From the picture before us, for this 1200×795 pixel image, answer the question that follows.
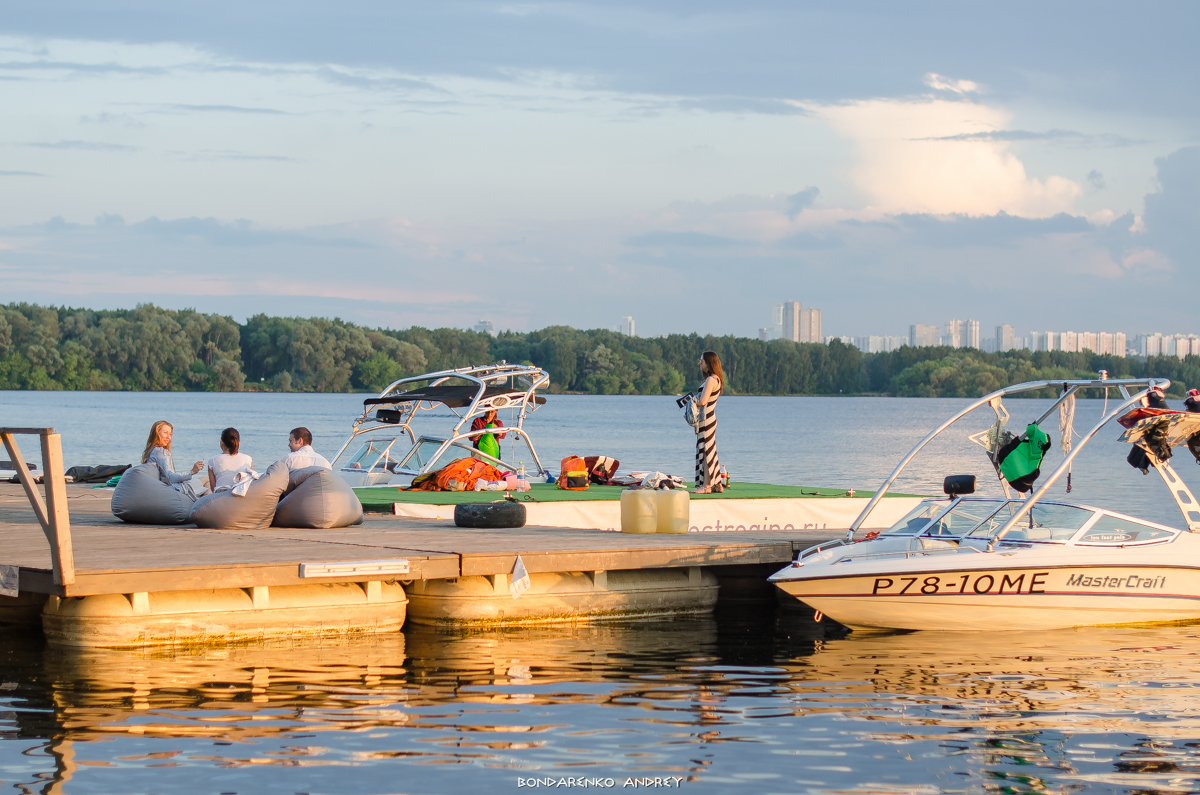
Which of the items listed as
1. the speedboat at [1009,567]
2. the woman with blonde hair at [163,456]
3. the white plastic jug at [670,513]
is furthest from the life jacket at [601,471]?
the speedboat at [1009,567]

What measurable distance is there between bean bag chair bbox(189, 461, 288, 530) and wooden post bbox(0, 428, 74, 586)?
3.71 meters

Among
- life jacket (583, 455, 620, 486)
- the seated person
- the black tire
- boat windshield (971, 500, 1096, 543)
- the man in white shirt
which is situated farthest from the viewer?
the seated person

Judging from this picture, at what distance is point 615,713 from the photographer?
902cm

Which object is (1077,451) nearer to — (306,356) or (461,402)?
(461,402)

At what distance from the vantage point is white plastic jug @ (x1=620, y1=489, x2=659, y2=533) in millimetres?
13688

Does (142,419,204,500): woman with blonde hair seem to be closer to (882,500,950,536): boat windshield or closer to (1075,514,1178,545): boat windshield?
(882,500,950,536): boat windshield

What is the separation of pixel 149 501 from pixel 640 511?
5071mm

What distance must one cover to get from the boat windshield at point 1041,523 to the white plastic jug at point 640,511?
3.38 meters

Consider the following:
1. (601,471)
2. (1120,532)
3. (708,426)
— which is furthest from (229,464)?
(1120,532)

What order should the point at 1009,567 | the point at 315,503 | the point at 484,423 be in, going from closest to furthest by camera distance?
1. the point at 1009,567
2. the point at 315,503
3. the point at 484,423

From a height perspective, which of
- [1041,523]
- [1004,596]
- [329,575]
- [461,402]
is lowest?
[1004,596]

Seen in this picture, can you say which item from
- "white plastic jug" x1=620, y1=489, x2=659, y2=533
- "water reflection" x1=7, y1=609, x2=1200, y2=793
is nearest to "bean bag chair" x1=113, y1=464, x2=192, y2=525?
"water reflection" x1=7, y1=609, x2=1200, y2=793

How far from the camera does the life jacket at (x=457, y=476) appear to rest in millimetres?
17828

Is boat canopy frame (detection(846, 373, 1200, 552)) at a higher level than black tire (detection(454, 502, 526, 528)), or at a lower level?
higher
